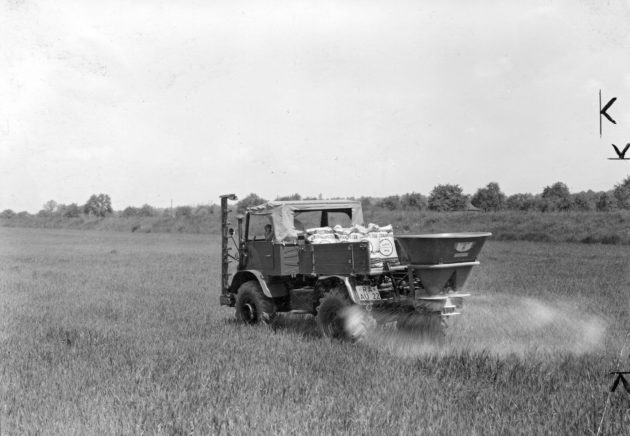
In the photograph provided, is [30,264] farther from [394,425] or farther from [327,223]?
[394,425]

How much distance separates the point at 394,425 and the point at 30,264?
2423 cm

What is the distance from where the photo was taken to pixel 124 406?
616 cm

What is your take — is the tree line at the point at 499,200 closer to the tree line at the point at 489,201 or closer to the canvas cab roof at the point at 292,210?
the tree line at the point at 489,201

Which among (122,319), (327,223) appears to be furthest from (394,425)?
(122,319)

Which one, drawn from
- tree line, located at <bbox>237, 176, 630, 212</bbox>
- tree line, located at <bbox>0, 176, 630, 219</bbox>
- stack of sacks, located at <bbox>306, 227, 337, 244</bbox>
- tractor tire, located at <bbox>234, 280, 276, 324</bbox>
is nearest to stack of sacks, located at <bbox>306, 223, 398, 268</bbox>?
stack of sacks, located at <bbox>306, 227, 337, 244</bbox>

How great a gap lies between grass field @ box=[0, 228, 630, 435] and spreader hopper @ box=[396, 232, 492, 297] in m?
0.94

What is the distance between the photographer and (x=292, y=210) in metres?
11.0

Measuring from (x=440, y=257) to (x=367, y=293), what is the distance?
128 cm

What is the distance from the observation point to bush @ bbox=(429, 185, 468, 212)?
51156 millimetres

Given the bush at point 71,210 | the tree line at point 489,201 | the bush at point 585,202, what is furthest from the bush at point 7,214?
the bush at point 585,202

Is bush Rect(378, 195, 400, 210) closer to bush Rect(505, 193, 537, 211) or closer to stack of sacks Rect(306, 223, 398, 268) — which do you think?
bush Rect(505, 193, 537, 211)

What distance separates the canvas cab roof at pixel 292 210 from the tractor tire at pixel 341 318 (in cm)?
147

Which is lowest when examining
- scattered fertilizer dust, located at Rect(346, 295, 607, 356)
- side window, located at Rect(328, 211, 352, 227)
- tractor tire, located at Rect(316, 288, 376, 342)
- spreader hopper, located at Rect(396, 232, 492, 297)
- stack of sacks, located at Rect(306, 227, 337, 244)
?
scattered fertilizer dust, located at Rect(346, 295, 607, 356)

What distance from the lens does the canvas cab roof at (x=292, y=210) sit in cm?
1090
